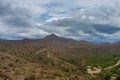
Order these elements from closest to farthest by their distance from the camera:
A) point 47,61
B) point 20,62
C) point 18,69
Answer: point 18,69, point 20,62, point 47,61

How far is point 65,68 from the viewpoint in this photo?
272 feet

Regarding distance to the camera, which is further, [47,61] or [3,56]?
[47,61]

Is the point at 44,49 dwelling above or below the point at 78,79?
above

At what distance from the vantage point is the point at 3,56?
7544 centimetres

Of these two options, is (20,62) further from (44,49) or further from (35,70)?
(44,49)

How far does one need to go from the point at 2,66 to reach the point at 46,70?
32.4 feet

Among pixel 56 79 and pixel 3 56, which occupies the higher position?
pixel 3 56

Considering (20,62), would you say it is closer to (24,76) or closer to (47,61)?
(24,76)

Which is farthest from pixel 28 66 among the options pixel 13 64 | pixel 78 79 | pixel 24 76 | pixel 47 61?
pixel 47 61

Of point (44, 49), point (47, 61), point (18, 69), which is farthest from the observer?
point (44, 49)

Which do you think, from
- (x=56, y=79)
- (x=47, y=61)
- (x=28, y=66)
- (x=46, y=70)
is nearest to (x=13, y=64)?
(x=28, y=66)

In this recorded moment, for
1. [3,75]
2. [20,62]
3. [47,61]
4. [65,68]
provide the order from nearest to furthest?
[3,75] → [20,62] → [65,68] → [47,61]

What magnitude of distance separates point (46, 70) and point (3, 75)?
1124cm

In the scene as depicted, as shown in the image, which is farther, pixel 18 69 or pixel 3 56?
pixel 3 56
